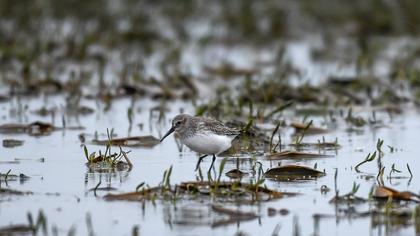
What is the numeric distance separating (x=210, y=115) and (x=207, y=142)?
8.65 feet

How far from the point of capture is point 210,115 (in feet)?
35.2

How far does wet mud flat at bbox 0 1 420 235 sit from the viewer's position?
6.56 meters

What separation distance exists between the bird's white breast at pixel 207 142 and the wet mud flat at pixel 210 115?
207mm

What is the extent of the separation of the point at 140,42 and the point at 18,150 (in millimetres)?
7927

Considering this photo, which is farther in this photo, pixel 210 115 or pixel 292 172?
pixel 210 115

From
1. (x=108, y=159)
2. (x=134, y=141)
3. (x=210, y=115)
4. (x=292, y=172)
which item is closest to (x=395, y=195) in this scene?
(x=292, y=172)

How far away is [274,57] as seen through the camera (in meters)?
16.0

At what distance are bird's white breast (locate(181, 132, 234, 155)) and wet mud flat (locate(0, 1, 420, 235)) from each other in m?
0.21

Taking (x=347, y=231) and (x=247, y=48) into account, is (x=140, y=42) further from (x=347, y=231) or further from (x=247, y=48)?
(x=347, y=231)

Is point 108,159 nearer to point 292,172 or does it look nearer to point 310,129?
point 292,172

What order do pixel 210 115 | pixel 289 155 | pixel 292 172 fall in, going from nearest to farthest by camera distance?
pixel 292 172 < pixel 289 155 < pixel 210 115

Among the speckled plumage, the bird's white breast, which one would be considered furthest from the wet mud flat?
the speckled plumage

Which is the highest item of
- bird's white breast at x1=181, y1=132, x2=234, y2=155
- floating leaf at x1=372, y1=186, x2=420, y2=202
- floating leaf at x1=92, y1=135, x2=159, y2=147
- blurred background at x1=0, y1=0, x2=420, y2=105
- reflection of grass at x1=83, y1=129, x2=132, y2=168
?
blurred background at x1=0, y1=0, x2=420, y2=105

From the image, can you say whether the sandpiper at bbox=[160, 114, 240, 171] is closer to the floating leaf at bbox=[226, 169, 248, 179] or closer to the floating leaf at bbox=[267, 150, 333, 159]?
the floating leaf at bbox=[226, 169, 248, 179]
